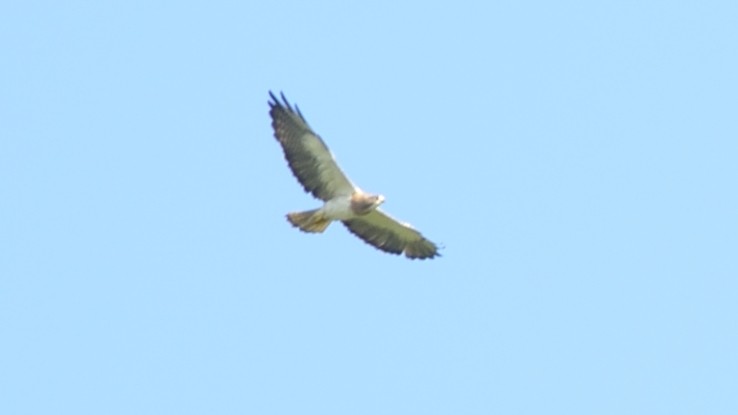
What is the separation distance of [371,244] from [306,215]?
6.85ft

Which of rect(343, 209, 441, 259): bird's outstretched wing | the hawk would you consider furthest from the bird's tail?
rect(343, 209, 441, 259): bird's outstretched wing

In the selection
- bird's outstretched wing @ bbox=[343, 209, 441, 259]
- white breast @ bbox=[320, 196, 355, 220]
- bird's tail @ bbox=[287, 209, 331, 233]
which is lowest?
bird's tail @ bbox=[287, 209, 331, 233]

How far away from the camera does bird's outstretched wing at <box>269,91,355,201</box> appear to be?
3622 centimetres

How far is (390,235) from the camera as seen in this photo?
3822cm

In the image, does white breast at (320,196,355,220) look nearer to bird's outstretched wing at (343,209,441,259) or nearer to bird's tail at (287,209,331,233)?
bird's tail at (287,209,331,233)

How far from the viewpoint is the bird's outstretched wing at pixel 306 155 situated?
36219 mm

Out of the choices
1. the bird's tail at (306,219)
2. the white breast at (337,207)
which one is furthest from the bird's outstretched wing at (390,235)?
Answer: the bird's tail at (306,219)

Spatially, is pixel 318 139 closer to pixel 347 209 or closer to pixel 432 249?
pixel 347 209

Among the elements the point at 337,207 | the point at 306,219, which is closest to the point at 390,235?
the point at 337,207

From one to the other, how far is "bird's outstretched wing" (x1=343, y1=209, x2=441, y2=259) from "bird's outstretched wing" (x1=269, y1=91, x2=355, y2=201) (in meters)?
1.09

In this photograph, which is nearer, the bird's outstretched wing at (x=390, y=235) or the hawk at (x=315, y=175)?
the hawk at (x=315, y=175)

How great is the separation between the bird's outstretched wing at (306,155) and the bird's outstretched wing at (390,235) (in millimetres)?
1090

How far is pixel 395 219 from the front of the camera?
37875 millimetres

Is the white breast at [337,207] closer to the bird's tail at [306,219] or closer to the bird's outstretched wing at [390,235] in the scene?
the bird's tail at [306,219]
